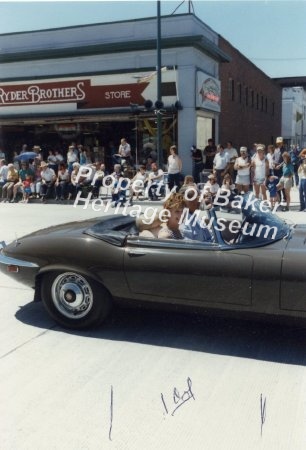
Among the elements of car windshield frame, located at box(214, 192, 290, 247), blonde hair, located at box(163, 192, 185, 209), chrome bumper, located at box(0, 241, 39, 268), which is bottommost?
chrome bumper, located at box(0, 241, 39, 268)

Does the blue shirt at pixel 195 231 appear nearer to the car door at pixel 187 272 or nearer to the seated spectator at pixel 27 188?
the car door at pixel 187 272

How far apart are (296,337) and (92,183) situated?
36.3 feet

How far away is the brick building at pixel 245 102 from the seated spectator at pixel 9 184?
1082cm

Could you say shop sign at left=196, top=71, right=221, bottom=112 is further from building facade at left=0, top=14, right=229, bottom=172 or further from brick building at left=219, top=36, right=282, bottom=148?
brick building at left=219, top=36, right=282, bottom=148

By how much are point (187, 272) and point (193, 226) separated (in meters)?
0.62

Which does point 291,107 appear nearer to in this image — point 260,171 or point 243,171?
point 243,171

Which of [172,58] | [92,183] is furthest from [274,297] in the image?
[172,58]

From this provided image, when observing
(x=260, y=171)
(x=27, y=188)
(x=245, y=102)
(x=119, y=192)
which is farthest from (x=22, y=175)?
(x=245, y=102)

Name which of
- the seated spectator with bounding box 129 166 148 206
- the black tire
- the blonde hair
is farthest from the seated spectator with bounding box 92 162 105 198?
the black tire

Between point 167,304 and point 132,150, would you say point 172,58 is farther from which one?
point 167,304

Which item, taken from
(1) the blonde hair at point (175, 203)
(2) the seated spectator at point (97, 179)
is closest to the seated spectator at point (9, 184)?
(2) the seated spectator at point (97, 179)

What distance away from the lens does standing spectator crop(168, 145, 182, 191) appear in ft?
44.8

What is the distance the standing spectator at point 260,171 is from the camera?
11656mm

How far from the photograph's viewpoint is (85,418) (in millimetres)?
2885
